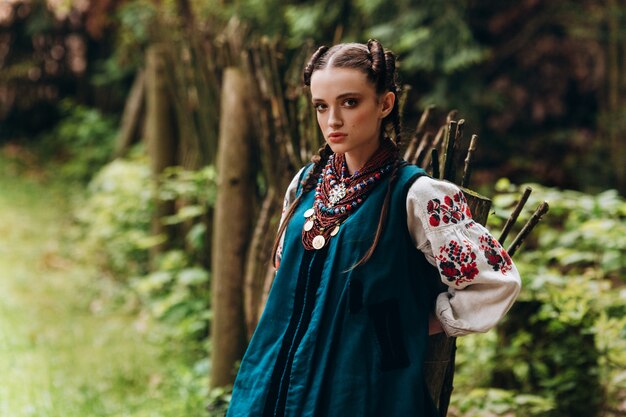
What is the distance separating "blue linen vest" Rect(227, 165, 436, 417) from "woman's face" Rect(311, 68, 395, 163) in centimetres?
16

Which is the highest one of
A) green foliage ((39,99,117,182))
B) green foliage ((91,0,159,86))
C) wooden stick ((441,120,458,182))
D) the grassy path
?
green foliage ((91,0,159,86))

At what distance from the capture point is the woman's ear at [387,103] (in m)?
1.99

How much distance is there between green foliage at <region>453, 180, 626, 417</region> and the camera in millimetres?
3287

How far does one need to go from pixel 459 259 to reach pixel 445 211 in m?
0.13

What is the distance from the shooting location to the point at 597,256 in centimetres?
355

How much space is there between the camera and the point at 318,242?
6.65ft

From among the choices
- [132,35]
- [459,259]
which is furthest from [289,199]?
[132,35]

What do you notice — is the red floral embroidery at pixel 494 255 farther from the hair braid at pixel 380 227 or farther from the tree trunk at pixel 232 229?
the tree trunk at pixel 232 229

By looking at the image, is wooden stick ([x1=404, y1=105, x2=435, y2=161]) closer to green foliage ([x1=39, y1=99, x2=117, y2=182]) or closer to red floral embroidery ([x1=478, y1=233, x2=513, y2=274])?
red floral embroidery ([x1=478, y1=233, x2=513, y2=274])

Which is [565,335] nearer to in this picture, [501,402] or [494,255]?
[501,402]

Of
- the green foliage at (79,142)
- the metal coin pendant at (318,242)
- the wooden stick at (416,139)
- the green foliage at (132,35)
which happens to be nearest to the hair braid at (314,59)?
the metal coin pendant at (318,242)

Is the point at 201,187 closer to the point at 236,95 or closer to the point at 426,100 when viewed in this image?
the point at 236,95

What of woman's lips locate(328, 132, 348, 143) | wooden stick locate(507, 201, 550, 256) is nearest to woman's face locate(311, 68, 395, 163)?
woman's lips locate(328, 132, 348, 143)

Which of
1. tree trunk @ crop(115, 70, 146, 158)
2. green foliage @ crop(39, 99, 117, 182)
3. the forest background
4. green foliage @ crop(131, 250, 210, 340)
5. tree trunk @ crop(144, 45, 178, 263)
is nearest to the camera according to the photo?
the forest background
